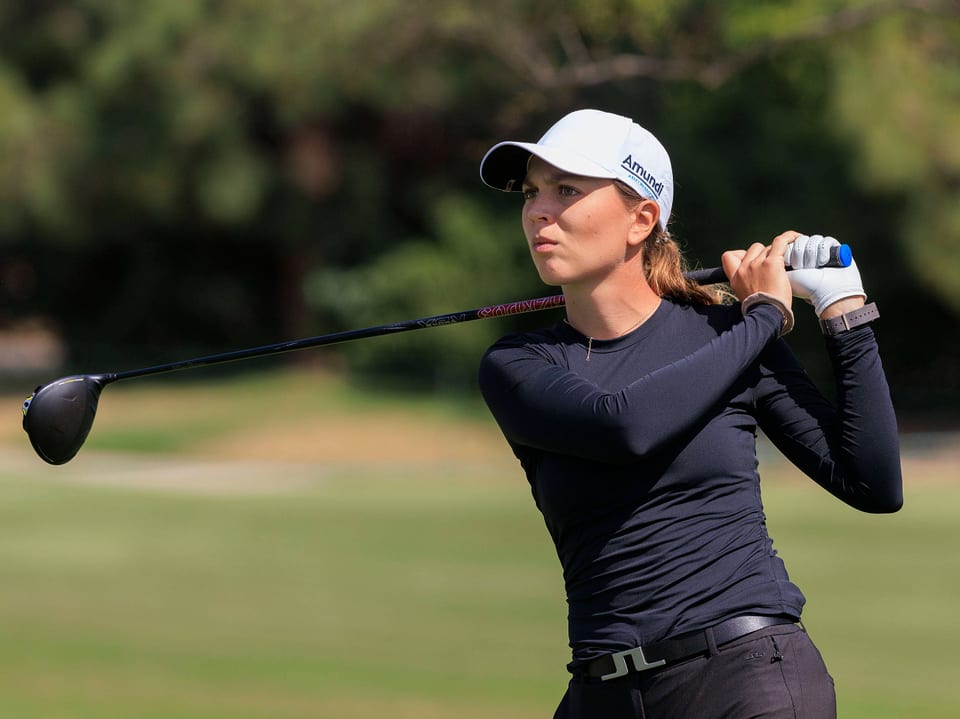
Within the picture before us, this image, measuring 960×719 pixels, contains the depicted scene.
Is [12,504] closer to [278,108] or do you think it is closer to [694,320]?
[278,108]

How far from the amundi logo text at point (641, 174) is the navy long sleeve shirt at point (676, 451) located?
0.26 m

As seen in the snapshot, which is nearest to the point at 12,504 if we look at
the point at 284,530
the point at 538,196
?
the point at 284,530

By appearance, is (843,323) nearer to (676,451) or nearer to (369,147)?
(676,451)

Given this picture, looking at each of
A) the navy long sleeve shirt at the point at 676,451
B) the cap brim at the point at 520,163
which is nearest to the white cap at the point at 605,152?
the cap brim at the point at 520,163

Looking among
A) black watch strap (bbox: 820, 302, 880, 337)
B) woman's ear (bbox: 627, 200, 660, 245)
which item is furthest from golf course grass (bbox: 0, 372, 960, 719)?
black watch strap (bbox: 820, 302, 880, 337)

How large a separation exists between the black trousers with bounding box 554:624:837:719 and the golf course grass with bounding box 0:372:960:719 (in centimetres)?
478

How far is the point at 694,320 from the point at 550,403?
1.32 feet

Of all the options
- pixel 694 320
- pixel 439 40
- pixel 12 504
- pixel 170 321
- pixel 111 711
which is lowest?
pixel 694 320

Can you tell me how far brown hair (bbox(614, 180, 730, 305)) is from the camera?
11.3 ft

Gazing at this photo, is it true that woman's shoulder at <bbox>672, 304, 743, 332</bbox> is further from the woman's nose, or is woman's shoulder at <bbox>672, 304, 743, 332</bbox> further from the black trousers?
the black trousers

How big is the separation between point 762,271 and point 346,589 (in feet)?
30.4

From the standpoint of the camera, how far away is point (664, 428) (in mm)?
3053

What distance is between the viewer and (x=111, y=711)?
7.83 meters

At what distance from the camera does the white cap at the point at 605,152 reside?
327 cm
